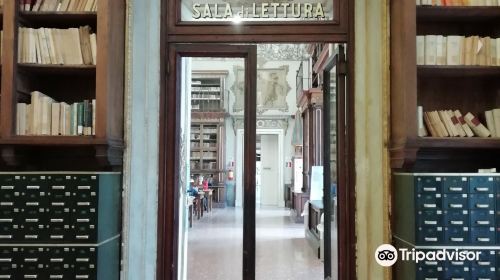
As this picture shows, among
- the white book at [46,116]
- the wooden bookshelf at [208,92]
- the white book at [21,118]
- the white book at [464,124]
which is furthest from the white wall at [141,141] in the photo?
the wooden bookshelf at [208,92]

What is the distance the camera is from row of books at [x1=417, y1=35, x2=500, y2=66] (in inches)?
121

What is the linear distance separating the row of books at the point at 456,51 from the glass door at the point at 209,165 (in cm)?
125

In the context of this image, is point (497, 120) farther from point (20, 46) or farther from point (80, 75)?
point (20, 46)

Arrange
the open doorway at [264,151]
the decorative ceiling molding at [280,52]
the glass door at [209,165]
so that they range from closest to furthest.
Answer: the glass door at [209,165] < the open doorway at [264,151] < the decorative ceiling molding at [280,52]

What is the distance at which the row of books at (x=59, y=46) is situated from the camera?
308 cm

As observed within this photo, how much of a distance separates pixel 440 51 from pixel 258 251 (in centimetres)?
479

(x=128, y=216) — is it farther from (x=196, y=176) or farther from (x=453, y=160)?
(x=196, y=176)

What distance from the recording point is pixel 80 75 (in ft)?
11.1

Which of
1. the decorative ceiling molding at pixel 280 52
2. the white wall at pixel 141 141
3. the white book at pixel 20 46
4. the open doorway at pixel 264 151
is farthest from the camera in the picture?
the decorative ceiling molding at pixel 280 52

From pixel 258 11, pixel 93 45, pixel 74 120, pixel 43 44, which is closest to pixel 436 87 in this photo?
pixel 258 11

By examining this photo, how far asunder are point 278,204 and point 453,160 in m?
12.0

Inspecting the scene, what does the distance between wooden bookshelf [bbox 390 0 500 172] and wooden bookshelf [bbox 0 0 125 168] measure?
1959 mm

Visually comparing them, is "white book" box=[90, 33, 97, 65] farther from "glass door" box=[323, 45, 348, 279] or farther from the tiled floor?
the tiled floor

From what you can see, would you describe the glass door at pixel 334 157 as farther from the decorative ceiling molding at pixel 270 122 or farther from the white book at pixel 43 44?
the decorative ceiling molding at pixel 270 122
